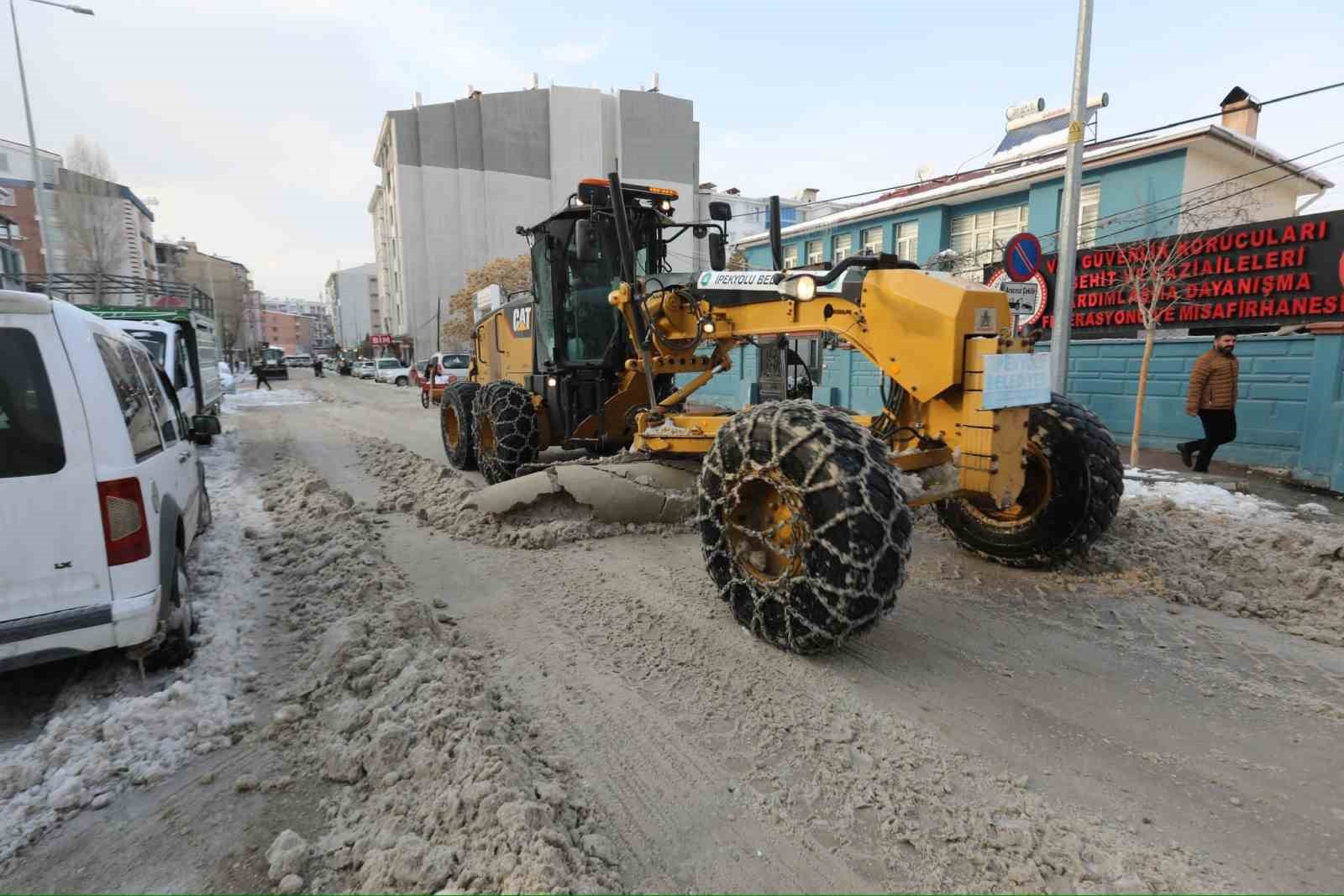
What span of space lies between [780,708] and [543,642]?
4.54 feet

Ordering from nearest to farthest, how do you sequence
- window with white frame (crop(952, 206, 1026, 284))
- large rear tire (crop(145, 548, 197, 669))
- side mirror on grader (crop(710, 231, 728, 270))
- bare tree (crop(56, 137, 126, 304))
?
large rear tire (crop(145, 548, 197, 669)) < side mirror on grader (crop(710, 231, 728, 270)) < window with white frame (crop(952, 206, 1026, 284)) < bare tree (crop(56, 137, 126, 304))

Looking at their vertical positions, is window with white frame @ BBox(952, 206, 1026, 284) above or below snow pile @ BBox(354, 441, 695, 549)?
above

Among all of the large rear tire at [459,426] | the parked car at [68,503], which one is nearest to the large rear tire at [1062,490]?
the parked car at [68,503]

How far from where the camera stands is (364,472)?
28.7ft

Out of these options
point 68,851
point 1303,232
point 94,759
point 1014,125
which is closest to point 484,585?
point 94,759

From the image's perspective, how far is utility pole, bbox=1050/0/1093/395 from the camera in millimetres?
8289

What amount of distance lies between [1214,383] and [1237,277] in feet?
14.4

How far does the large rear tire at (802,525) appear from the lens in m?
3.14

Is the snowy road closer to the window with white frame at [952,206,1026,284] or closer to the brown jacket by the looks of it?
the brown jacket

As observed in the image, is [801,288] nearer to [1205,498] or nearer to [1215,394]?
[1205,498]

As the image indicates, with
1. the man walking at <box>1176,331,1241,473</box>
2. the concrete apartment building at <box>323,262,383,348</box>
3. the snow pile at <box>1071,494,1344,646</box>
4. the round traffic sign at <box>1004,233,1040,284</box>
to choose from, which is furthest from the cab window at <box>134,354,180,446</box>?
the concrete apartment building at <box>323,262,383,348</box>

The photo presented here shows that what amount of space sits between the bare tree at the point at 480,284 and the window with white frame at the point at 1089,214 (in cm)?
2313

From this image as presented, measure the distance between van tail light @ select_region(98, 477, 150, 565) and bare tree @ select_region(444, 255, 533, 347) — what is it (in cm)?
3088

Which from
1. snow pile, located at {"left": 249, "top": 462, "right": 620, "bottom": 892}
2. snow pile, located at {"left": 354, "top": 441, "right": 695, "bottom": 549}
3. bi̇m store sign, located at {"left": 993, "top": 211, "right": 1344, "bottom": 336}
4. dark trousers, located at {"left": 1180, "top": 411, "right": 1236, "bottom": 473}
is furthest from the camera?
→ bi̇m store sign, located at {"left": 993, "top": 211, "right": 1344, "bottom": 336}
